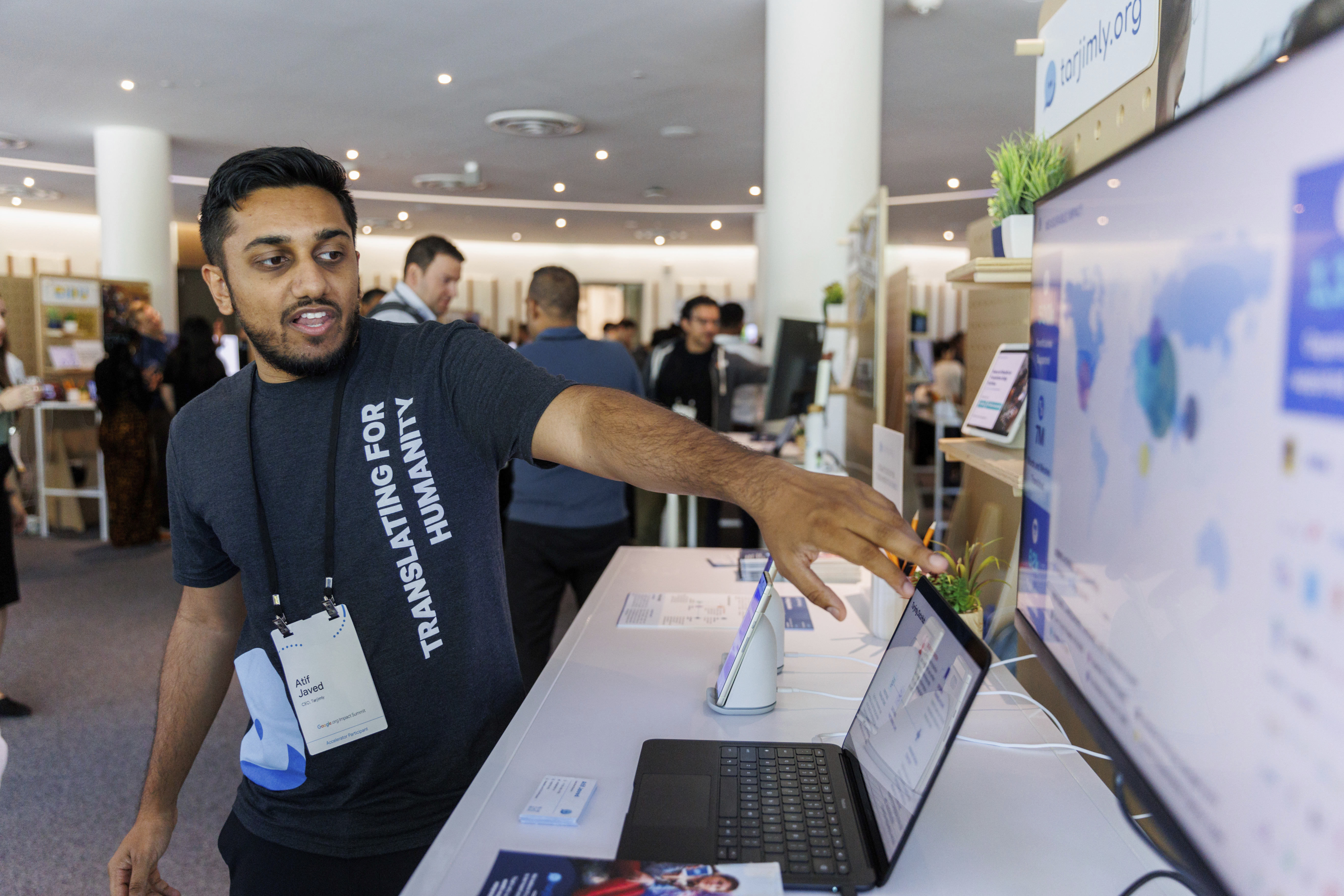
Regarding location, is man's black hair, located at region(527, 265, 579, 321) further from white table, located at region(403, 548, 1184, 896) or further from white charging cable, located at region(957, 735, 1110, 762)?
white charging cable, located at region(957, 735, 1110, 762)

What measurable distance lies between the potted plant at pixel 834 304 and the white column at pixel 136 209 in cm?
596

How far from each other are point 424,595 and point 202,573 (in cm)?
37

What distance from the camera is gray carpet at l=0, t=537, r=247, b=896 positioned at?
220cm

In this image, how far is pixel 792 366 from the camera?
3.39 m

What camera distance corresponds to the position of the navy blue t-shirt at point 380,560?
1.21m

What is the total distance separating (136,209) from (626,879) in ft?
26.4

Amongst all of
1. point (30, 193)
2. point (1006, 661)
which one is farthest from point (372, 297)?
point (30, 193)

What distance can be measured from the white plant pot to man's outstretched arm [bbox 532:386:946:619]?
878mm

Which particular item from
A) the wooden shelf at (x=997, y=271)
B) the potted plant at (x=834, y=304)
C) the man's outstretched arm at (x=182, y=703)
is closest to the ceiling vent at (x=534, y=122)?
the potted plant at (x=834, y=304)

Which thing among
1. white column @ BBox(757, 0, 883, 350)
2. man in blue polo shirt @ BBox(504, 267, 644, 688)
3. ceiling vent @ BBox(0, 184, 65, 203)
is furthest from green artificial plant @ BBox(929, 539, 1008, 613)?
ceiling vent @ BBox(0, 184, 65, 203)

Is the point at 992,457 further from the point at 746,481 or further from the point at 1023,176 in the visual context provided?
the point at 746,481

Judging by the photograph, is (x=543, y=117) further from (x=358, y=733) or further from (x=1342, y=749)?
(x=1342, y=749)

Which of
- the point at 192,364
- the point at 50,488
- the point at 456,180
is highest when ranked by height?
the point at 456,180

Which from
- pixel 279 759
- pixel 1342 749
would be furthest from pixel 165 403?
pixel 1342 749
